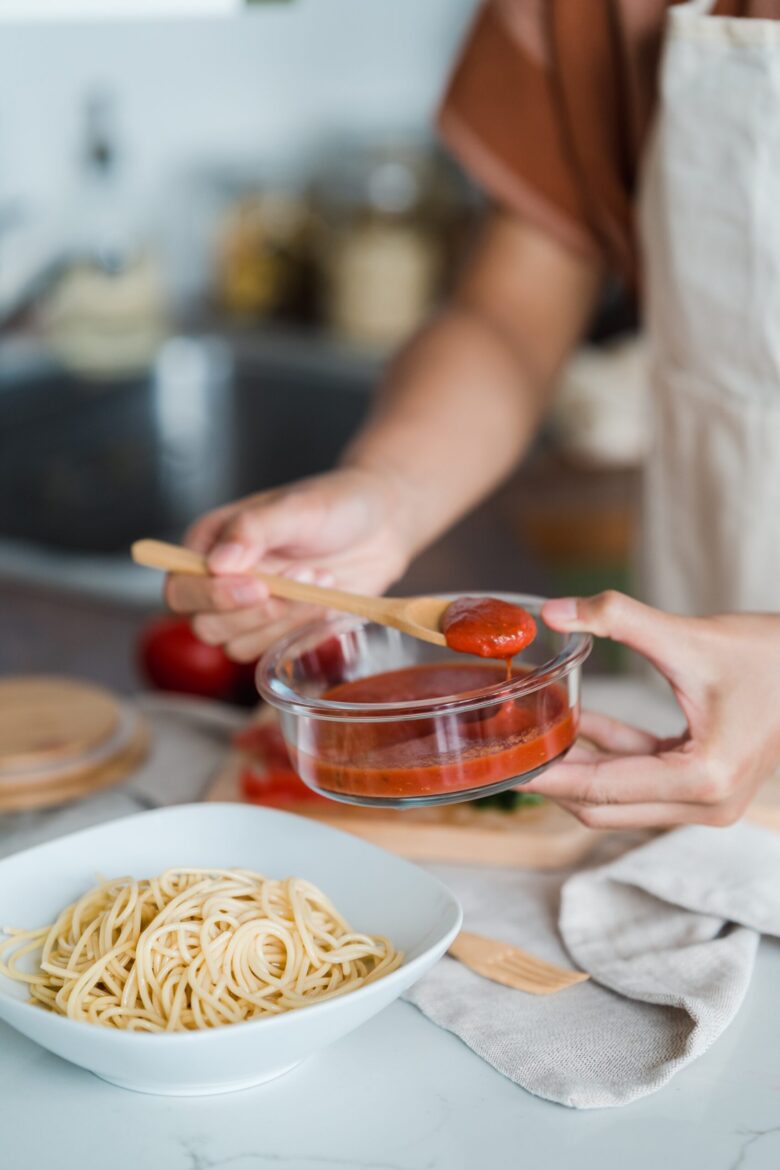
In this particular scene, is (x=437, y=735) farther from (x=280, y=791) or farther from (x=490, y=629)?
(x=280, y=791)

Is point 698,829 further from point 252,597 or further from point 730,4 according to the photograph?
point 730,4

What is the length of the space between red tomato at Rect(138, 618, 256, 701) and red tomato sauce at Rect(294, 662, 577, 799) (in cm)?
71

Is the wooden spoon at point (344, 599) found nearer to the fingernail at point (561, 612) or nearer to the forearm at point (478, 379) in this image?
the fingernail at point (561, 612)

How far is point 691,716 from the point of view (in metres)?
0.88

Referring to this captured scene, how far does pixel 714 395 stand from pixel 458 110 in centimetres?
42

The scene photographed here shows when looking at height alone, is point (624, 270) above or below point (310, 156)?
above

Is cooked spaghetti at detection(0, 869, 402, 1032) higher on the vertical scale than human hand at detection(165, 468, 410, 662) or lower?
lower

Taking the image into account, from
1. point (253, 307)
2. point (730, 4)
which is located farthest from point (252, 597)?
point (253, 307)

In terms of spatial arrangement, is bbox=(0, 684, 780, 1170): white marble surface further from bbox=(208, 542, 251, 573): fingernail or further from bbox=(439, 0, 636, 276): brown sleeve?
bbox=(439, 0, 636, 276): brown sleeve

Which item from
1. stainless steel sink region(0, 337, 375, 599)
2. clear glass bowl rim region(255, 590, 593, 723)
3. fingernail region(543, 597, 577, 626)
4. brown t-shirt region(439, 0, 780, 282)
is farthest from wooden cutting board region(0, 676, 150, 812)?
stainless steel sink region(0, 337, 375, 599)

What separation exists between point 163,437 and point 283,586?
1.72 m

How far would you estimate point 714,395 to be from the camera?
126 centimetres

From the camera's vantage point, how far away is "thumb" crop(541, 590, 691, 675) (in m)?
0.84

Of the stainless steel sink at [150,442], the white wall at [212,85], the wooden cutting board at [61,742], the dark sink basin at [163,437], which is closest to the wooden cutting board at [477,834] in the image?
the wooden cutting board at [61,742]
